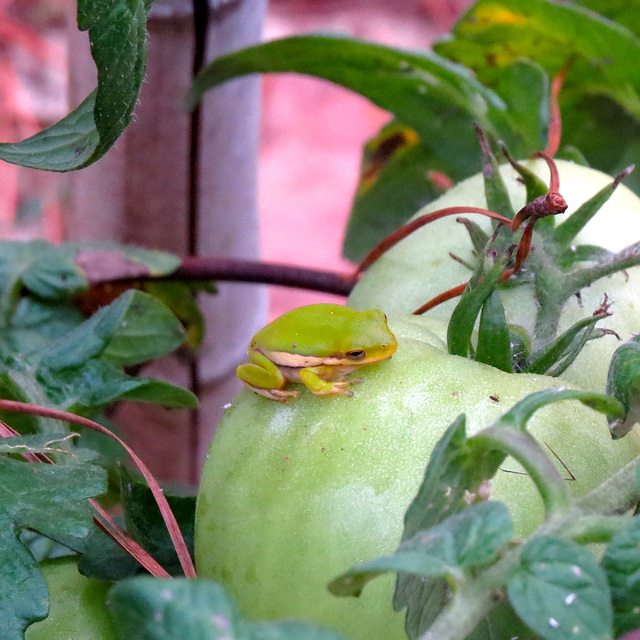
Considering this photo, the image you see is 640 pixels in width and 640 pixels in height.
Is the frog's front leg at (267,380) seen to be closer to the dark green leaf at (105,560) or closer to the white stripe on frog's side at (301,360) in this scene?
the white stripe on frog's side at (301,360)

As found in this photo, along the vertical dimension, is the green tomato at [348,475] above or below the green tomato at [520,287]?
below

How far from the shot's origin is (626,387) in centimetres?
37

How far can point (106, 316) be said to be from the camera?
58cm

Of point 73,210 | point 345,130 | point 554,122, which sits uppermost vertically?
point 554,122

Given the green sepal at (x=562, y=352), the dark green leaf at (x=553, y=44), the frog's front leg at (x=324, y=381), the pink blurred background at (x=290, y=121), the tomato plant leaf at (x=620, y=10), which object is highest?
the tomato plant leaf at (x=620, y=10)

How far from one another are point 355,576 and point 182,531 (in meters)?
0.24

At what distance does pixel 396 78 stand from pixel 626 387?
0.47m

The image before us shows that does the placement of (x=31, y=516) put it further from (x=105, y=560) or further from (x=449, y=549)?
(x=449, y=549)

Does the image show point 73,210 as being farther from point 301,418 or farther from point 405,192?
point 301,418

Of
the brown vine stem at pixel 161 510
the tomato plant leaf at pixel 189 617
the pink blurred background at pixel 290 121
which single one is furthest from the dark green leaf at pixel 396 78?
the pink blurred background at pixel 290 121

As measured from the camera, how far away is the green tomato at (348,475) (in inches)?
14.3

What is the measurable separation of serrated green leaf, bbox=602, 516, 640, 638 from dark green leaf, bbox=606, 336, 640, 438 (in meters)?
0.10

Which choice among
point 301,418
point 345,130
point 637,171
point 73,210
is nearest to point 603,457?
point 301,418

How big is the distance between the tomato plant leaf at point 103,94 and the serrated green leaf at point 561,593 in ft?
0.88
